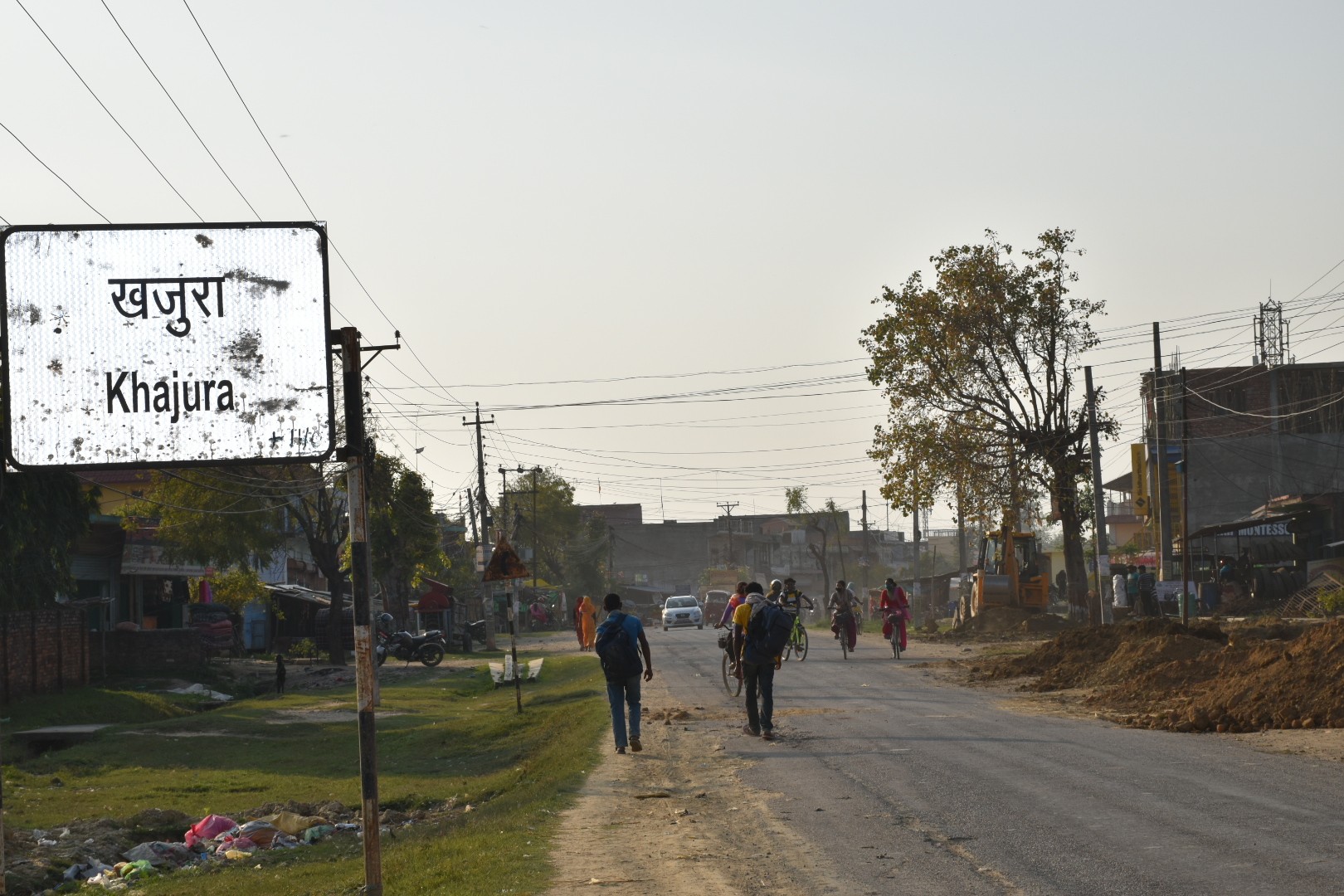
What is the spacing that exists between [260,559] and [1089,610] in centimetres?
2662

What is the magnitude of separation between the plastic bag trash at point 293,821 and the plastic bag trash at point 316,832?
18 centimetres

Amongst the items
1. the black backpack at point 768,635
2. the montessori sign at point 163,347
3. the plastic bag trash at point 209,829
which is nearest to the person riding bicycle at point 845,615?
the black backpack at point 768,635

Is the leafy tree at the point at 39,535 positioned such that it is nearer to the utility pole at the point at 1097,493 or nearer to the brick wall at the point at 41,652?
the brick wall at the point at 41,652

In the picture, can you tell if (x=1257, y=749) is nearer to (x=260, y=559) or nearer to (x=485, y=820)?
(x=485, y=820)

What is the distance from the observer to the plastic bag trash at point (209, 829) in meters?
16.4

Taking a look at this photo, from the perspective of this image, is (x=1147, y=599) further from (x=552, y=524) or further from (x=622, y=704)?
(x=552, y=524)

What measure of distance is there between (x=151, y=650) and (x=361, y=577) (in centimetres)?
3329

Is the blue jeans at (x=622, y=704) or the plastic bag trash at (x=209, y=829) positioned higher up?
the blue jeans at (x=622, y=704)

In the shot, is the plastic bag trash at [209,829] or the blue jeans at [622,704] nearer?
the plastic bag trash at [209,829]

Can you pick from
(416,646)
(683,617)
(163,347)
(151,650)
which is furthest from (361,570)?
(683,617)

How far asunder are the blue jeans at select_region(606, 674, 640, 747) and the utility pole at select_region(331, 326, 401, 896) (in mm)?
8359

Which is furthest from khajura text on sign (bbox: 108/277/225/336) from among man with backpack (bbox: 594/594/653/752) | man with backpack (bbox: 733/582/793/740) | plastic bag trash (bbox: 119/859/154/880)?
man with backpack (bbox: 733/582/793/740)

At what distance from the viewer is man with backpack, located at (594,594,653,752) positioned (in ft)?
54.4

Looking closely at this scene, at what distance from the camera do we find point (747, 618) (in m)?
18.6
